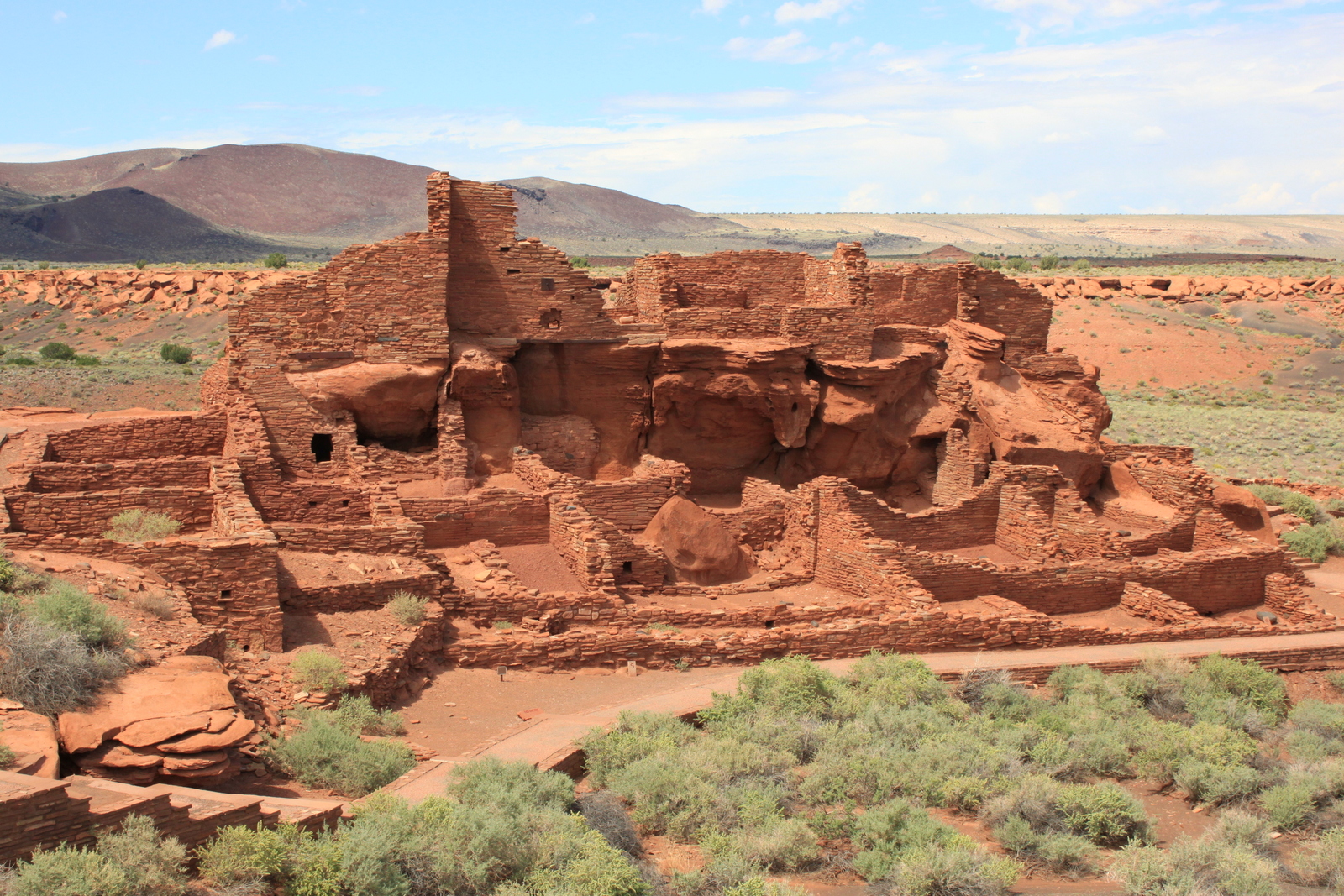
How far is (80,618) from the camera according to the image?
8.89m

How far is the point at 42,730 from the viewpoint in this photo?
7469 millimetres

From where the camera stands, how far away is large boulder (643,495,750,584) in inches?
615

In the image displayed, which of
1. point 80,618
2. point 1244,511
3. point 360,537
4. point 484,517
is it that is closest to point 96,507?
point 360,537

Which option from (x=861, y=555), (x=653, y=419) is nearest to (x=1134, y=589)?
(x=861, y=555)

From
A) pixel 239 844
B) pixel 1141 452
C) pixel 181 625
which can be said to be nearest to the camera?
pixel 239 844

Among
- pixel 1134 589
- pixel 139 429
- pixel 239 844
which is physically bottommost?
pixel 1134 589

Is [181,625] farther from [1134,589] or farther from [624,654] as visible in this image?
[1134,589]

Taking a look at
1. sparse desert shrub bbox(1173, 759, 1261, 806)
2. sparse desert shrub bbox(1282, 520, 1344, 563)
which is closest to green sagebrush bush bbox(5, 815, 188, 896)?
sparse desert shrub bbox(1173, 759, 1261, 806)

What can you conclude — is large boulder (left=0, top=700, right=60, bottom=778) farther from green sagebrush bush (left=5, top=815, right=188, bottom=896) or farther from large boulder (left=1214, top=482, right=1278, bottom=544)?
large boulder (left=1214, top=482, right=1278, bottom=544)

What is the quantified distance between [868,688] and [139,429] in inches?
452

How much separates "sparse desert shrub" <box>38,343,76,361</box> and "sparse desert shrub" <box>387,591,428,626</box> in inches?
1197

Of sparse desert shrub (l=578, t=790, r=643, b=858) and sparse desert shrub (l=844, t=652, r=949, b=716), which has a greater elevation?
sparse desert shrub (l=578, t=790, r=643, b=858)

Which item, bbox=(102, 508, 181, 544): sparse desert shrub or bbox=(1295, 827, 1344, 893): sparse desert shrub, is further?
bbox=(102, 508, 181, 544): sparse desert shrub

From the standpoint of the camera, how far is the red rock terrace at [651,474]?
43.6ft
